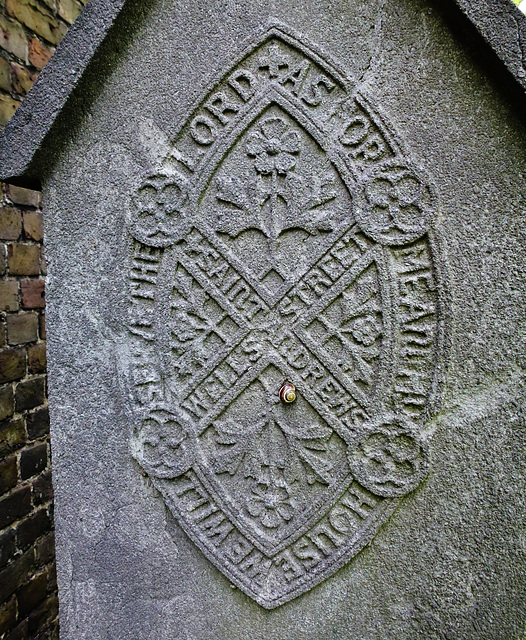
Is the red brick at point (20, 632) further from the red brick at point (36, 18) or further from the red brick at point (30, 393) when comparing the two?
the red brick at point (36, 18)

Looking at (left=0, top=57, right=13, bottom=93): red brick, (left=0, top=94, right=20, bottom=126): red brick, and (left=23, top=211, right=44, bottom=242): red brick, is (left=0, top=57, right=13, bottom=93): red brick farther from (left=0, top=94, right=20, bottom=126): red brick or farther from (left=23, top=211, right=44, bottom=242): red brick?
(left=23, top=211, right=44, bottom=242): red brick

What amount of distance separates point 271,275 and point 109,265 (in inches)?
17.0

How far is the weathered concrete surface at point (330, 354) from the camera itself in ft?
3.41

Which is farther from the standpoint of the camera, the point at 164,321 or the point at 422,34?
the point at 164,321

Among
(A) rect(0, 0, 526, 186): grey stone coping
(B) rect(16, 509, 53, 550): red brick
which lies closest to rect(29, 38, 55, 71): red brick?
(A) rect(0, 0, 526, 186): grey stone coping

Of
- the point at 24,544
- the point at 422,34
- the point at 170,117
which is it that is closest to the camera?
the point at 422,34

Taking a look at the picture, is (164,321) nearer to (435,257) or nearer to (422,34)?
(435,257)

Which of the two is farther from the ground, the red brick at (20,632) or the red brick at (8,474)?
the red brick at (8,474)

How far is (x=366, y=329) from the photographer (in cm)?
111

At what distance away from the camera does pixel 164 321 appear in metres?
1.18

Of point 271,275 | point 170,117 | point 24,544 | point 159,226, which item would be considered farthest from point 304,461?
point 24,544

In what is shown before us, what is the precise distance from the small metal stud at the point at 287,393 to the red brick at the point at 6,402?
4.62 ft

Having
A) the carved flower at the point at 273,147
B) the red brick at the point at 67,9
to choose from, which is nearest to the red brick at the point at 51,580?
the carved flower at the point at 273,147

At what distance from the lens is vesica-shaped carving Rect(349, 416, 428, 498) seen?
1118mm
